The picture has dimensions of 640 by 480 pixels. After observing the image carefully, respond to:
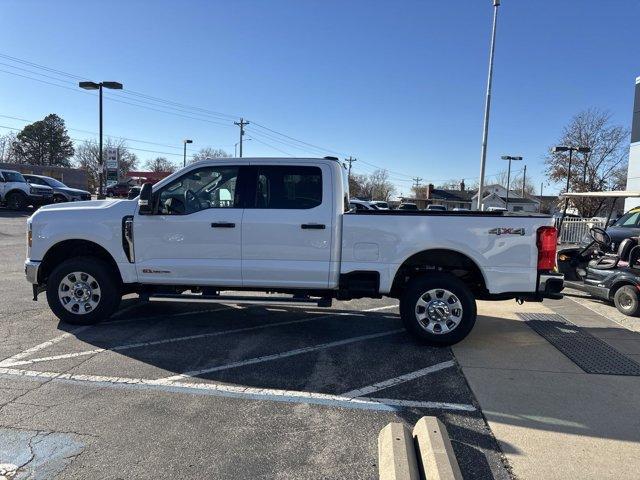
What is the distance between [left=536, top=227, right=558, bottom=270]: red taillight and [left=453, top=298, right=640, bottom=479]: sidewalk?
1.06 metres

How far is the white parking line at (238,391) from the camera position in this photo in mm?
4156

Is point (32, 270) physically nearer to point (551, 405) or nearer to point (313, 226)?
point (313, 226)

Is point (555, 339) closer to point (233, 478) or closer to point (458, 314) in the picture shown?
point (458, 314)

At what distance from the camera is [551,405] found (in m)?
4.22

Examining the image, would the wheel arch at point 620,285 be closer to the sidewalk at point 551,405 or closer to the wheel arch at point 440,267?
the sidewalk at point 551,405

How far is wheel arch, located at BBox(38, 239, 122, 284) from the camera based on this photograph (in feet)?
20.5

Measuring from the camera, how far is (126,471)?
309 centimetres

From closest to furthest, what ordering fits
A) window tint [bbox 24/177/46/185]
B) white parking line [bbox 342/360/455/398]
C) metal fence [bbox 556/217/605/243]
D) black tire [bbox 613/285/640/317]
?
white parking line [bbox 342/360/455/398]
black tire [bbox 613/285/640/317]
metal fence [bbox 556/217/605/243]
window tint [bbox 24/177/46/185]

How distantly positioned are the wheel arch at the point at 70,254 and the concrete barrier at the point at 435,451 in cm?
433

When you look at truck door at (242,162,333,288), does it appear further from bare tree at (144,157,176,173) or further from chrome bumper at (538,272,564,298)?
bare tree at (144,157,176,173)

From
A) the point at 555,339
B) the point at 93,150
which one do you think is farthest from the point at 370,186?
the point at 555,339

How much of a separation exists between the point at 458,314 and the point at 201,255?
3.10m

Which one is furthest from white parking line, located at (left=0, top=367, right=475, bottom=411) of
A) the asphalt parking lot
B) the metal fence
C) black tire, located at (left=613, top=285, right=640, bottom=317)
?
the metal fence

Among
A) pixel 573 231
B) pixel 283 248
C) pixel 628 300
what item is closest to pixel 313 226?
pixel 283 248
